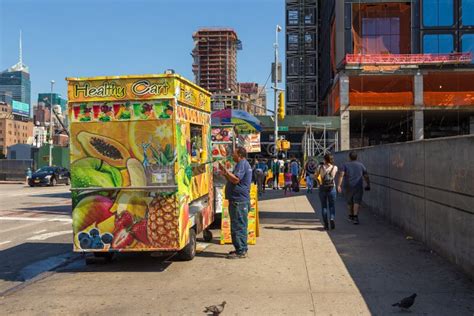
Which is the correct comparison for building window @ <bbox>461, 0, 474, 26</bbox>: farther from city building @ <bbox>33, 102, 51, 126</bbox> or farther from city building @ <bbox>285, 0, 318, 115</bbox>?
city building @ <bbox>33, 102, 51, 126</bbox>

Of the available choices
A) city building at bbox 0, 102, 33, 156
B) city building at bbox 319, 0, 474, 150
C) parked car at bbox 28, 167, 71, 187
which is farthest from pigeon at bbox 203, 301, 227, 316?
city building at bbox 0, 102, 33, 156

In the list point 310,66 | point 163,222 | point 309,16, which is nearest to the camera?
point 163,222

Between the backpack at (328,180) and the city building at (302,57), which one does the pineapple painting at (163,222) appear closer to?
the backpack at (328,180)

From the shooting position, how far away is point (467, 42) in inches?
1954

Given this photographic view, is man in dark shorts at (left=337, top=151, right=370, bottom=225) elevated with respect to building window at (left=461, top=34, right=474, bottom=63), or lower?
lower

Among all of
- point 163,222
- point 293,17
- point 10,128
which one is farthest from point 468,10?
point 10,128

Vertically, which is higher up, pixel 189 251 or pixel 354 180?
pixel 354 180

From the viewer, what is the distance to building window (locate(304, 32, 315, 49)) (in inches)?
3688

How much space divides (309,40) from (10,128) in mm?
92965

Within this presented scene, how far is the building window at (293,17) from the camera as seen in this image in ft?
307

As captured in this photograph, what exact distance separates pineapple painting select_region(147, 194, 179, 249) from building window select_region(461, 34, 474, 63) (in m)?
49.6

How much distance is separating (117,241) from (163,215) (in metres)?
0.83

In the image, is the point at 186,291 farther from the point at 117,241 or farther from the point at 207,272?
the point at 117,241

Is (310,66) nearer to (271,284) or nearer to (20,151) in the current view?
(20,151)
